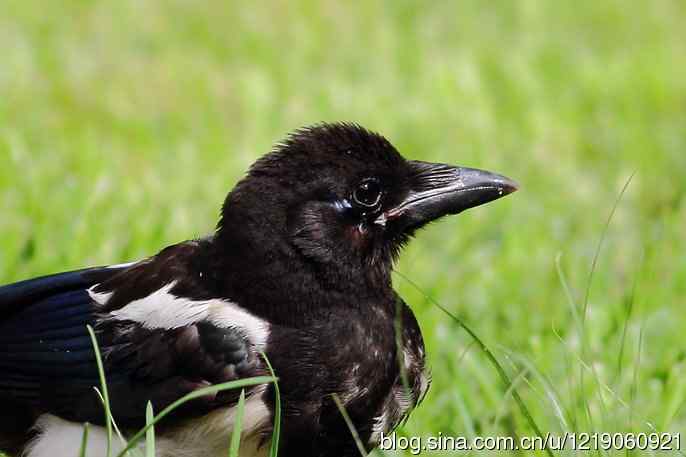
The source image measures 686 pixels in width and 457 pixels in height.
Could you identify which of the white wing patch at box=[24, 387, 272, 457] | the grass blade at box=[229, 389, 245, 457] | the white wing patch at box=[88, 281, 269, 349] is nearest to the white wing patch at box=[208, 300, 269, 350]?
the white wing patch at box=[88, 281, 269, 349]

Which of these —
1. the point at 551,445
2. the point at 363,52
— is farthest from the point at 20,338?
the point at 363,52

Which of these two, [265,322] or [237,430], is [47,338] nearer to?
[265,322]

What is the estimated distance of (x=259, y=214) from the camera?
306 cm

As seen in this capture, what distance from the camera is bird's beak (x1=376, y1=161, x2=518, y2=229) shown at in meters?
3.24

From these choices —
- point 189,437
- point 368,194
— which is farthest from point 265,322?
point 368,194

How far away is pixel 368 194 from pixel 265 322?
417 millimetres

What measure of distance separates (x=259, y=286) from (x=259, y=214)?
0.56 ft

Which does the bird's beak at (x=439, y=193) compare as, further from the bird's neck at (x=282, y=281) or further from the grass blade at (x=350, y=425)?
the grass blade at (x=350, y=425)

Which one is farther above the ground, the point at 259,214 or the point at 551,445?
the point at 259,214

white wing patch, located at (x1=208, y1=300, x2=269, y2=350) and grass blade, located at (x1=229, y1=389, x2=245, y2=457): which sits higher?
white wing patch, located at (x1=208, y1=300, x2=269, y2=350)

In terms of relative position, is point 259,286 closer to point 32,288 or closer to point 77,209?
point 32,288

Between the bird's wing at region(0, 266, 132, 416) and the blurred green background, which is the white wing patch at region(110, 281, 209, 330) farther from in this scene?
the blurred green background

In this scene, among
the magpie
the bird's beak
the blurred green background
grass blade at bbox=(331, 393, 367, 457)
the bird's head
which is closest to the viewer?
grass blade at bbox=(331, 393, 367, 457)

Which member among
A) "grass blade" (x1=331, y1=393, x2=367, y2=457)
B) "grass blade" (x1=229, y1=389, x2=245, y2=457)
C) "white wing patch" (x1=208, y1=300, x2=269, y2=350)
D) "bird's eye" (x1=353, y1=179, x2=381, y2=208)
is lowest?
"grass blade" (x1=331, y1=393, x2=367, y2=457)
